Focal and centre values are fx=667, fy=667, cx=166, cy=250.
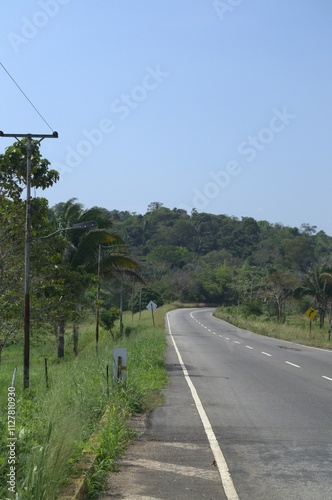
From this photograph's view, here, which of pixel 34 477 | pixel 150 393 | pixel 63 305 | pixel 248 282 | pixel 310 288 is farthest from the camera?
pixel 248 282

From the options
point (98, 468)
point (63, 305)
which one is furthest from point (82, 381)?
point (63, 305)

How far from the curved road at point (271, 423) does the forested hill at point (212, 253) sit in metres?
61.7

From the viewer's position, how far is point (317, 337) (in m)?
43.2

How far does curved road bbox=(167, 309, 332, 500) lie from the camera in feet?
23.7

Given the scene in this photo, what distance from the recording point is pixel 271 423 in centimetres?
1104

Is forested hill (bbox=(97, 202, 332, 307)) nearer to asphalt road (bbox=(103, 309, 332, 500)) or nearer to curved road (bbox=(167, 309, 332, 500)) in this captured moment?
curved road (bbox=(167, 309, 332, 500))

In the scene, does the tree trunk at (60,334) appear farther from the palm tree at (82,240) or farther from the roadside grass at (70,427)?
the roadside grass at (70,427)

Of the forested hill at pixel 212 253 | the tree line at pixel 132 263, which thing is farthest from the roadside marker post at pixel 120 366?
the forested hill at pixel 212 253

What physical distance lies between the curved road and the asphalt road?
0.04ft

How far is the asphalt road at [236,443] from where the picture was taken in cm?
696

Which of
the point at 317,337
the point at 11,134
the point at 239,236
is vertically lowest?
the point at 317,337

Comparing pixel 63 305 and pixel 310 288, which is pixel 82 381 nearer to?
pixel 63 305

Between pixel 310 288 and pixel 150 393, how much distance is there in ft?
170

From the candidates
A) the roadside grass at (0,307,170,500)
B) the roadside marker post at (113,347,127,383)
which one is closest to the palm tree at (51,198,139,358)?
the roadside grass at (0,307,170,500)
